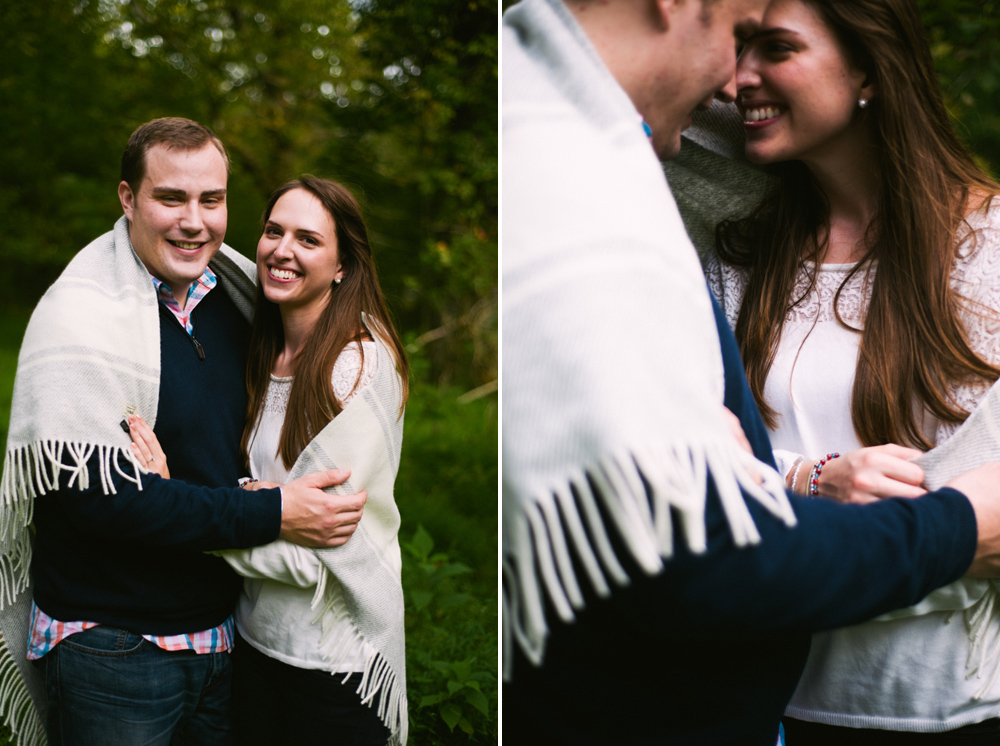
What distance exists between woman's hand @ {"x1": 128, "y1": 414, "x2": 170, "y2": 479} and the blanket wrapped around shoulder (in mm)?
285

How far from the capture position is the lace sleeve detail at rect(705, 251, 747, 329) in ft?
5.25

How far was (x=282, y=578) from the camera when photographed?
1.69m

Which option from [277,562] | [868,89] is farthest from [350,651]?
[868,89]

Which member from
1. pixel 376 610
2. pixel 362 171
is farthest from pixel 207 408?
pixel 362 171

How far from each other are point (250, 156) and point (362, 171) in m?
1.92

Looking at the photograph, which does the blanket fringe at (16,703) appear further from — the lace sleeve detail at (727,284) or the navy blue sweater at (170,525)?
the lace sleeve detail at (727,284)

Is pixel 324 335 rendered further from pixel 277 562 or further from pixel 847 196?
pixel 847 196

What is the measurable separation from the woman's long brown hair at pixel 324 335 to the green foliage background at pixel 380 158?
0.79 metres

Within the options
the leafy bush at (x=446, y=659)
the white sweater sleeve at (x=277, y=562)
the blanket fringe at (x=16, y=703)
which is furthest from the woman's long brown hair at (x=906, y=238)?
the blanket fringe at (x=16, y=703)

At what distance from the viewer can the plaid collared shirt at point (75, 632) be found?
1639 mm

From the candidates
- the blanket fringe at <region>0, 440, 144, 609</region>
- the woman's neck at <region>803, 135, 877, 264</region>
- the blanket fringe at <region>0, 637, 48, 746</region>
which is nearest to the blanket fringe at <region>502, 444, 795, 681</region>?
the woman's neck at <region>803, 135, 877, 264</region>

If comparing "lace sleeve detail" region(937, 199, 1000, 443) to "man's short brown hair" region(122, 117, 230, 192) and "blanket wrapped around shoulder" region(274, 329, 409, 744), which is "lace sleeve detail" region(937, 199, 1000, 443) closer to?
"blanket wrapped around shoulder" region(274, 329, 409, 744)

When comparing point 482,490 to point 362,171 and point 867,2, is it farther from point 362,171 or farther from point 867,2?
point 867,2

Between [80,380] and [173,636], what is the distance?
62 cm
